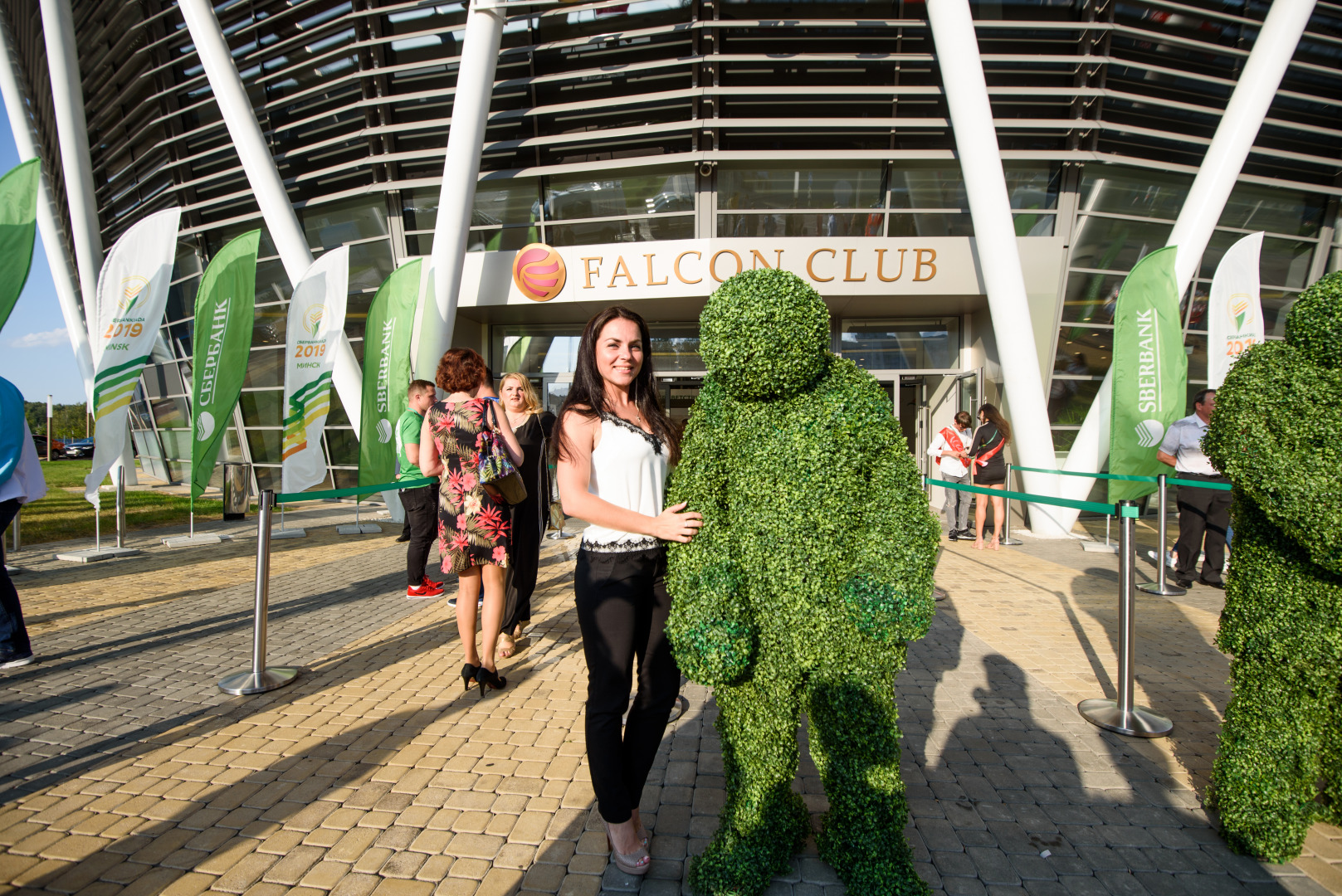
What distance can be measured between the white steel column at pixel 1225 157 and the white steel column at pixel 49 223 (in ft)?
59.0

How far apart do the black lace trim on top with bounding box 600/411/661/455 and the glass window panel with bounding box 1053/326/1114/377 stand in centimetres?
1005

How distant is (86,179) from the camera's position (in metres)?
12.5

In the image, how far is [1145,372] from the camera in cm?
677

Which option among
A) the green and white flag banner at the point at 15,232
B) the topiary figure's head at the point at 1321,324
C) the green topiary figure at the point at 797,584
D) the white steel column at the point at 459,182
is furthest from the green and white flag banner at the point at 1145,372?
the green and white flag banner at the point at 15,232

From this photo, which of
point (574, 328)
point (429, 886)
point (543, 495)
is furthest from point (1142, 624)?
point (574, 328)

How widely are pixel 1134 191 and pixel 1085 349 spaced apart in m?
2.66

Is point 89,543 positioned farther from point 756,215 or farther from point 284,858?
point 756,215

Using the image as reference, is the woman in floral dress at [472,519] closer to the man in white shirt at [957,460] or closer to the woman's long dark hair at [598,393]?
the woman's long dark hair at [598,393]

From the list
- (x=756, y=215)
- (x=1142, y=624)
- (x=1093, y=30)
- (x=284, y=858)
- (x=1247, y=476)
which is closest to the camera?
(x=1247, y=476)

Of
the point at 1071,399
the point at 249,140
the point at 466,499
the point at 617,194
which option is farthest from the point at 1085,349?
the point at 249,140

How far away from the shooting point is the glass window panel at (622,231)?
1041 centimetres

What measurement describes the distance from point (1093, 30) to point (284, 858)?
496 inches

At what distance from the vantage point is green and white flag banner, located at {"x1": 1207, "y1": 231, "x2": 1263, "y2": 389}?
688cm

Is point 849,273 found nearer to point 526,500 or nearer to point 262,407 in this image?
point 526,500
